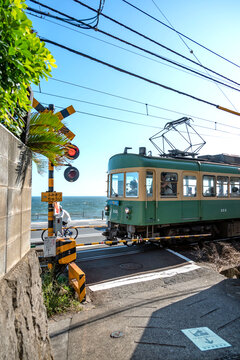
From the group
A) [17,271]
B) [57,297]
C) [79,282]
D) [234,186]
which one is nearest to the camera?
[17,271]

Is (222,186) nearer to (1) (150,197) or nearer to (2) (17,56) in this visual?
(1) (150,197)

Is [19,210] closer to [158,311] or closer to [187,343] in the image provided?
[187,343]

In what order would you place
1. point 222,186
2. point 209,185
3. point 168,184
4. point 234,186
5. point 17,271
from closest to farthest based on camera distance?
point 17,271 < point 168,184 < point 209,185 < point 222,186 < point 234,186

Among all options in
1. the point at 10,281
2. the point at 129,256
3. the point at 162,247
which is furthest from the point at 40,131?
the point at 162,247

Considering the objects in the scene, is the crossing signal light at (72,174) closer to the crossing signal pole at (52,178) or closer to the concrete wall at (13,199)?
the crossing signal pole at (52,178)

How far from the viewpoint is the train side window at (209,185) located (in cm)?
1053

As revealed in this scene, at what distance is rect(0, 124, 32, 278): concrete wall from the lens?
216 centimetres

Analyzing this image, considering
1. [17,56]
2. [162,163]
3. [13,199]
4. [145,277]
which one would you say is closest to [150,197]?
[162,163]

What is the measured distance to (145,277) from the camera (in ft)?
21.8

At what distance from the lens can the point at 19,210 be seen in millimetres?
2693

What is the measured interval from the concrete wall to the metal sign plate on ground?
2.84 m

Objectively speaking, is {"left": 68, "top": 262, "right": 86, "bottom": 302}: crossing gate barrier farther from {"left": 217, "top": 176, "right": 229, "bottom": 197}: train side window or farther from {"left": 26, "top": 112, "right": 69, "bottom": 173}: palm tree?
{"left": 217, "top": 176, "right": 229, "bottom": 197}: train side window

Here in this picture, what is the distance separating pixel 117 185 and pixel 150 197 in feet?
5.40

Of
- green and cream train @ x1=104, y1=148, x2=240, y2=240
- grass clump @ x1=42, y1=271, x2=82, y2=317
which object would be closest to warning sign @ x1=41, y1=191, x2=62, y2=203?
grass clump @ x1=42, y1=271, x2=82, y2=317
